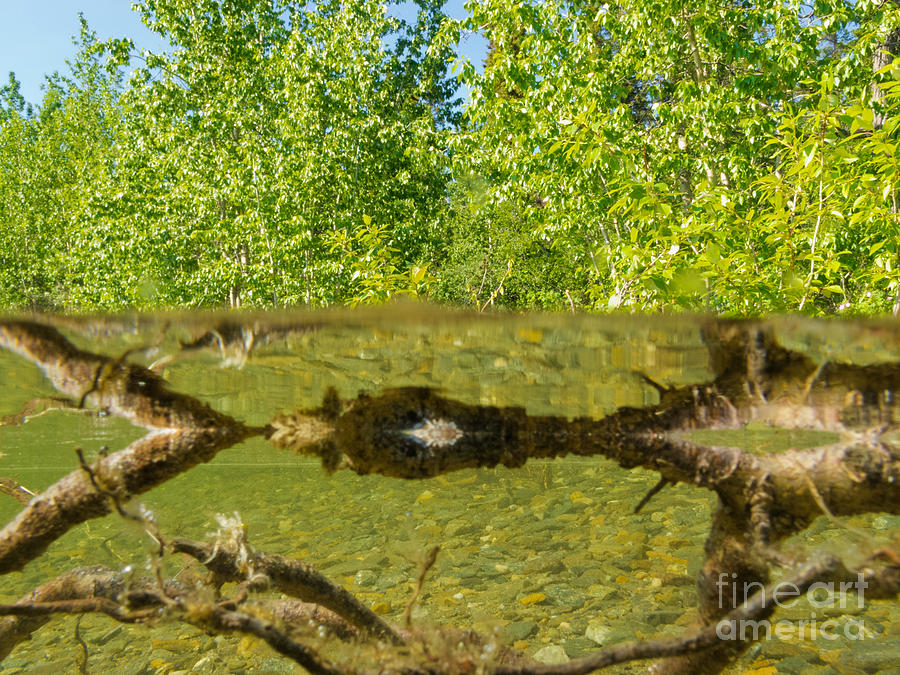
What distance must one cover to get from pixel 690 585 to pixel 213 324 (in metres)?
5.97

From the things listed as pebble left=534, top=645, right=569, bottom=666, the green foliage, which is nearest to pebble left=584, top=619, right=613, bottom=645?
pebble left=534, top=645, right=569, bottom=666

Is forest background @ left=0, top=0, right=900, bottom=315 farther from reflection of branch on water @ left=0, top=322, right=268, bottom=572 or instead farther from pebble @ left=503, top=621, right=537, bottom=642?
pebble @ left=503, top=621, right=537, bottom=642

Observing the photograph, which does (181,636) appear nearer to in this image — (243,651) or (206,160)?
(243,651)

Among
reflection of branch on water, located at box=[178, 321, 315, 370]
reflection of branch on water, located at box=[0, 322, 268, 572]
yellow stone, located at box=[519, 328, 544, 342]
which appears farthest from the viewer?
yellow stone, located at box=[519, 328, 544, 342]

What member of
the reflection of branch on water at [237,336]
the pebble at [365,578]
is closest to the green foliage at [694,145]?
the reflection of branch on water at [237,336]

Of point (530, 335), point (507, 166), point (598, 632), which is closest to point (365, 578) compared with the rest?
point (598, 632)

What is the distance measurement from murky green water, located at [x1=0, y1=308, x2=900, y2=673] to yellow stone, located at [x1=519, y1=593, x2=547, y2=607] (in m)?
0.03

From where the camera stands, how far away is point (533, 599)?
6.28 metres

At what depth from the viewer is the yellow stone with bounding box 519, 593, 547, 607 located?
20.4 ft

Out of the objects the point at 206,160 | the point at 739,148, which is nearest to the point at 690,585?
the point at 739,148

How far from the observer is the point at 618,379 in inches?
202

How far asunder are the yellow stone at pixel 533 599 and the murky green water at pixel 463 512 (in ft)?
0.11

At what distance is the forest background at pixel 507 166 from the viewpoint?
496 centimetres

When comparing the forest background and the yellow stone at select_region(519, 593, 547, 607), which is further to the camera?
the yellow stone at select_region(519, 593, 547, 607)
